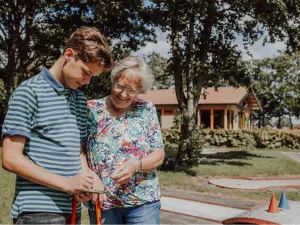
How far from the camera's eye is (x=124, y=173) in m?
2.33

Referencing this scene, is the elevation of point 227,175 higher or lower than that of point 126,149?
lower

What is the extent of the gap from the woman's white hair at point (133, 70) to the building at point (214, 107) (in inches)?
1113

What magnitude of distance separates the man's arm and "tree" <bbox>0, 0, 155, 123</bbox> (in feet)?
38.1

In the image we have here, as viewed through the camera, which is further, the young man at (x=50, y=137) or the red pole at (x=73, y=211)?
the red pole at (x=73, y=211)

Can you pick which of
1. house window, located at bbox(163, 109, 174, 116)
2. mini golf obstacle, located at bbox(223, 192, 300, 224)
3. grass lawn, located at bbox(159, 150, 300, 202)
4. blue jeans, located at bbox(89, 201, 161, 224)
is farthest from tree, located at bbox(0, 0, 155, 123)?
house window, located at bbox(163, 109, 174, 116)

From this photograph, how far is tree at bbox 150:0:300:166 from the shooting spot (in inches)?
454

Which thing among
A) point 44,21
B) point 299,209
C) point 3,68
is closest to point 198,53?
point 299,209

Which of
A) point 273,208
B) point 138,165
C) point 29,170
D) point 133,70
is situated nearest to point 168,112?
point 273,208

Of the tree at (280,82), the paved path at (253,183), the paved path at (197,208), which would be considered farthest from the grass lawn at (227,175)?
the tree at (280,82)

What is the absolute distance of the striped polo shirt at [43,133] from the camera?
5.79 feet

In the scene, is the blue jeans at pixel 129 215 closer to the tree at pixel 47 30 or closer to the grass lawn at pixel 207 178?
the grass lawn at pixel 207 178

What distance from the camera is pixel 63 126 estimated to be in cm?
191

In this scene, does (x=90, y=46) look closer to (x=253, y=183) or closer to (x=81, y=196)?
(x=81, y=196)

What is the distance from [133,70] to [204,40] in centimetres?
1000
